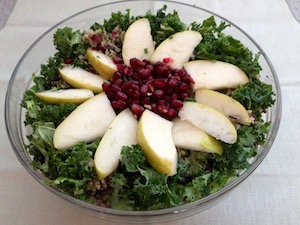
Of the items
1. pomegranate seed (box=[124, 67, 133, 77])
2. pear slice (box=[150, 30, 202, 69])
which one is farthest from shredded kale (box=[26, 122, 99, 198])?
pear slice (box=[150, 30, 202, 69])

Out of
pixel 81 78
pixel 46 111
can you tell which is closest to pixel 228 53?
pixel 81 78

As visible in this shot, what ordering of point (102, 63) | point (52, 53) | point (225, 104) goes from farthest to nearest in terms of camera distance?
point (52, 53) < point (102, 63) < point (225, 104)

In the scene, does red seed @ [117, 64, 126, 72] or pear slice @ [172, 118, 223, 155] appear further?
red seed @ [117, 64, 126, 72]

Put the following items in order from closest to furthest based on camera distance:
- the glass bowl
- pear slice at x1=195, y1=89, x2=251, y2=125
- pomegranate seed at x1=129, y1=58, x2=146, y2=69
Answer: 1. the glass bowl
2. pear slice at x1=195, y1=89, x2=251, y2=125
3. pomegranate seed at x1=129, y1=58, x2=146, y2=69

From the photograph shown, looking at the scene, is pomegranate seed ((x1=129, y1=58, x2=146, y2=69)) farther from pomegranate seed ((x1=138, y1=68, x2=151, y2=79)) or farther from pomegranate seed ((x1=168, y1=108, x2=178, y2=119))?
pomegranate seed ((x1=168, y1=108, x2=178, y2=119))

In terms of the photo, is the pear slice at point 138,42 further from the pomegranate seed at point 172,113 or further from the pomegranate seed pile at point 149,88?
the pomegranate seed at point 172,113

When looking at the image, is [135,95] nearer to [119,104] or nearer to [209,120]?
[119,104]

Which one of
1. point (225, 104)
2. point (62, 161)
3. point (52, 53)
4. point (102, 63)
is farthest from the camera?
point (52, 53)
